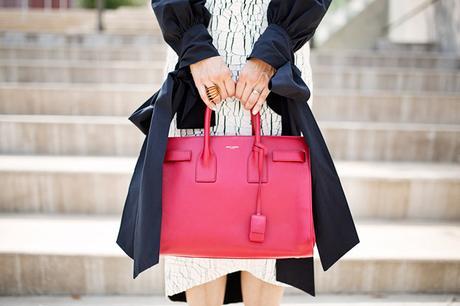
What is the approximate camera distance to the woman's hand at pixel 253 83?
0.83 meters

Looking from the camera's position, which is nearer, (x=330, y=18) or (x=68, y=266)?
(x=68, y=266)

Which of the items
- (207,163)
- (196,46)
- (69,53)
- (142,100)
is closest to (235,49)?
(196,46)

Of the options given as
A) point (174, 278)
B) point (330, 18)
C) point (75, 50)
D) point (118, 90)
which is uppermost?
point (330, 18)

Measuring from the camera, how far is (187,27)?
867 mm

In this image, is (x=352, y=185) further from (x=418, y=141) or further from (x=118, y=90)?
(x=118, y=90)

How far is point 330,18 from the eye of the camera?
625cm

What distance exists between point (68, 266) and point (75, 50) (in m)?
2.32

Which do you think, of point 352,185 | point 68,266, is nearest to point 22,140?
point 68,266

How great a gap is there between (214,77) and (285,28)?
0.63 feet

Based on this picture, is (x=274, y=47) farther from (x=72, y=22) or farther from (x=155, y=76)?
(x=72, y=22)

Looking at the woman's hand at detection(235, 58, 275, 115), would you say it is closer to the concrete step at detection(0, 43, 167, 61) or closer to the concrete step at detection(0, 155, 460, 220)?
the concrete step at detection(0, 155, 460, 220)

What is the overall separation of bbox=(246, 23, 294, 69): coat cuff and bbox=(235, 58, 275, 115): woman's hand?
0.02 m

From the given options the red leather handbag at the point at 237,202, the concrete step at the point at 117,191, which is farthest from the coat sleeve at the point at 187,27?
the concrete step at the point at 117,191

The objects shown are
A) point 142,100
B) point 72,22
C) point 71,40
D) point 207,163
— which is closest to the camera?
point 207,163
